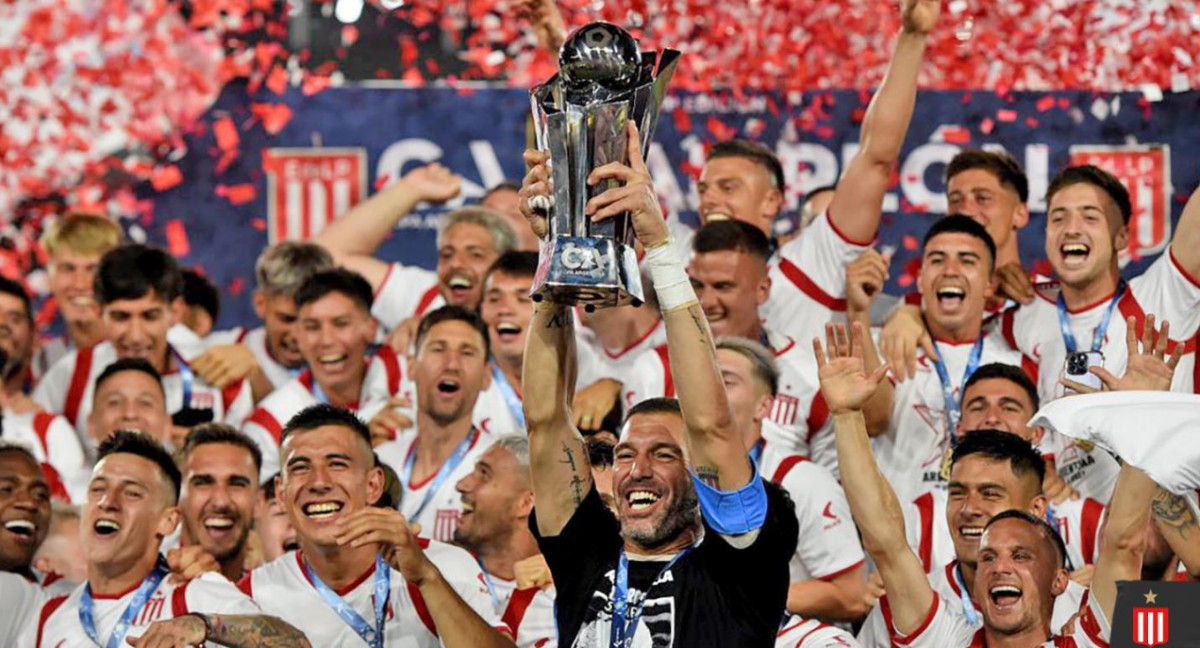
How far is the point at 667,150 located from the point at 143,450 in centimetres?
288

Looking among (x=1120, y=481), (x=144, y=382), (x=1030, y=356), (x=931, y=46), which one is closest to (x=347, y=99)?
(x=144, y=382)

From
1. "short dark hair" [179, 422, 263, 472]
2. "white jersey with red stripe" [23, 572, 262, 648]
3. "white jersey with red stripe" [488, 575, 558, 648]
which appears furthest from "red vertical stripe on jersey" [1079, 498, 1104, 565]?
→ "short dark hair" [179, 422, 263, 472]

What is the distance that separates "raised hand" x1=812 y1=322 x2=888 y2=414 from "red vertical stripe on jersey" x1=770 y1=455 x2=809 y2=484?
1.03 metres

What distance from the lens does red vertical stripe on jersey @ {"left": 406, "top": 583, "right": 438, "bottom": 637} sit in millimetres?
5648

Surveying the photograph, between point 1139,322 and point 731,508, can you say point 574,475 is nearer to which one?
point 731,508

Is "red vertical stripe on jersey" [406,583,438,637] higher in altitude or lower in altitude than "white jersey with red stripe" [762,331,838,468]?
lower

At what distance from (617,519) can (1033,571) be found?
1052 mm

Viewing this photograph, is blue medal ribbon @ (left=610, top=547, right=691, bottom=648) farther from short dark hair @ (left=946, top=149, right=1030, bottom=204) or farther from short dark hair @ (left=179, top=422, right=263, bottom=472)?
short dark hair @ (left=946, top=149, right=1030, bottom=204)

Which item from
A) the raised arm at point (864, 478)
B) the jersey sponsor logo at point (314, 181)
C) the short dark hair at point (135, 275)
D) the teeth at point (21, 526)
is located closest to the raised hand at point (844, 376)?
the raised arm at point (864, 478)

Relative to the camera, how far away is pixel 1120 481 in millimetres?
4746

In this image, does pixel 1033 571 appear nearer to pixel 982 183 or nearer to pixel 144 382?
pixel 982 183

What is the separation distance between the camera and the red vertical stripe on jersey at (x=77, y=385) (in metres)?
7.74

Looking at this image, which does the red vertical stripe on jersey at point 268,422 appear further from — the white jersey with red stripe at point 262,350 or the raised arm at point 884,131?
the raised arm at point 884,131

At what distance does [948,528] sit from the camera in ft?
19.9
